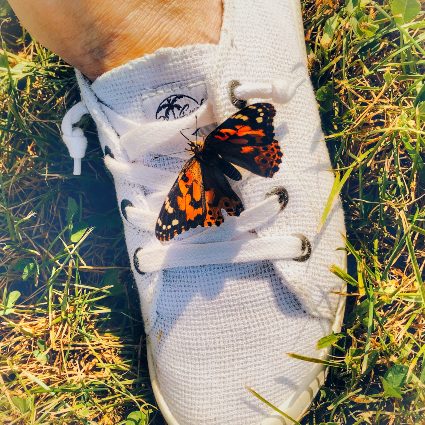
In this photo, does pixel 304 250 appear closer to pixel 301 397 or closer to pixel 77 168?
pixel 301 397

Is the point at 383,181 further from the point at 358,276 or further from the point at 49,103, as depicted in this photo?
the point at 49,103

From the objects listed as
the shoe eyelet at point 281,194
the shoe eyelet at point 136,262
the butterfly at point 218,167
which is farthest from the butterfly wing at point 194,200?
the shoe eyelet at point 136,262

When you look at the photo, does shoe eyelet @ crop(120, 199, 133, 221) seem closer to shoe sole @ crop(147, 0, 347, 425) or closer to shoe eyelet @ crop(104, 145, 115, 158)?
shoe eyelet @ crop(104, 145, 115, 158)

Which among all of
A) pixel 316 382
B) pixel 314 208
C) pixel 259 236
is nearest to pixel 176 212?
pixel 259 236

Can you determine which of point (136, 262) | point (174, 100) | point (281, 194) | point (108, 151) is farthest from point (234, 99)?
point (136, 262)

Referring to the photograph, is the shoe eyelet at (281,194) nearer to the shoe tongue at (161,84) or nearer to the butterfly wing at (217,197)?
the butterfly wing at (217,197)

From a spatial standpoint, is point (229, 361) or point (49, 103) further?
point (49, 103)

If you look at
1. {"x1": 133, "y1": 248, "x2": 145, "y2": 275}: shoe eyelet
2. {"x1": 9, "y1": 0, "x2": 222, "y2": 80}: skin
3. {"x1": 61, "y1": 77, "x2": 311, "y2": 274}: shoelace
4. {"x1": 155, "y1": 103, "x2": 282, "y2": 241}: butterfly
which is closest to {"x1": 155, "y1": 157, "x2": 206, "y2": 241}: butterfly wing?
{"x1": 155, "y1": 103, "x2": 282, "y2": 241}: butterfly
